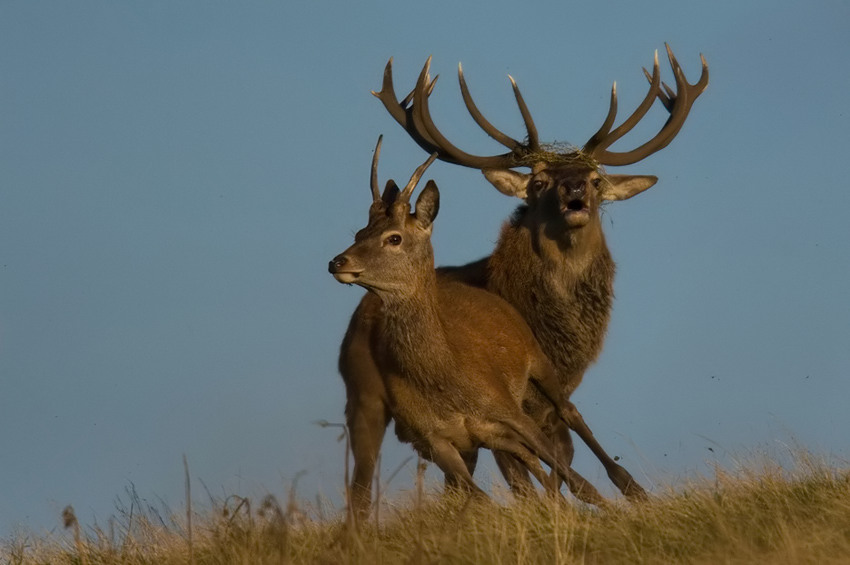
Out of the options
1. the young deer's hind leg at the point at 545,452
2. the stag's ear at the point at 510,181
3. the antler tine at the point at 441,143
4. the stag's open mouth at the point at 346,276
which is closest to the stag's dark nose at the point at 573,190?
the stag's ear at the point at 510,181

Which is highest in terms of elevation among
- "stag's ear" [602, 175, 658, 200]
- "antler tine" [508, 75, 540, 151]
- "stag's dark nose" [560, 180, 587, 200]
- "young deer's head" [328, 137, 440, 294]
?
"antler tine" [508, 75, 540, 151]

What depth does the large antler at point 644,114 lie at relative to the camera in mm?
10250

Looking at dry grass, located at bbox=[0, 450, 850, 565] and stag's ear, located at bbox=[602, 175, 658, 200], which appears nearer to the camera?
dry grass, located at bbox=[0, 450, 850, 565]

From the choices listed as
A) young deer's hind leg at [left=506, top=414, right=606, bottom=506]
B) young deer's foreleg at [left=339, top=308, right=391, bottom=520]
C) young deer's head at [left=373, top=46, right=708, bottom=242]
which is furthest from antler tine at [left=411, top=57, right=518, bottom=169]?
young deer's hind leg at [left=506, top=414, right=606, bottom=506]

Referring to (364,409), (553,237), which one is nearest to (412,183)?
(364,409)

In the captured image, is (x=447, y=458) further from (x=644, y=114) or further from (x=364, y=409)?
(x=644, y=114)

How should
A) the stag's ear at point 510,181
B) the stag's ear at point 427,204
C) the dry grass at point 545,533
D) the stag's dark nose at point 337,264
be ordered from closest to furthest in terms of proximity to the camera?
the dry grass at point 545,533 < the stag's dark nose at point 337,264 < the stag's ear at point 427,204 < the stag's ear at point 510,181

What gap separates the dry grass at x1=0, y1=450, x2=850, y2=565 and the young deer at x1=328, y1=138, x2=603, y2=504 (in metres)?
0.50

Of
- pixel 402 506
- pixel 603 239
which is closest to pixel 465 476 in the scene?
pixel 402 506

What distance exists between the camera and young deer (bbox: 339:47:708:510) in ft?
30.5

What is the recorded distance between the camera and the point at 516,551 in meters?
5.75

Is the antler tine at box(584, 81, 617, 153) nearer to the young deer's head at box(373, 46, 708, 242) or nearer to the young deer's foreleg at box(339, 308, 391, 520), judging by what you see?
the young deer's head at box(373, 46, 708, 242)

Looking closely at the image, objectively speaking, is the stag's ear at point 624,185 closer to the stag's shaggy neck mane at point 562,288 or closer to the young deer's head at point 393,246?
the stag's shaggy neck mane at point 562,288

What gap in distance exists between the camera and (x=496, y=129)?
1057cm
